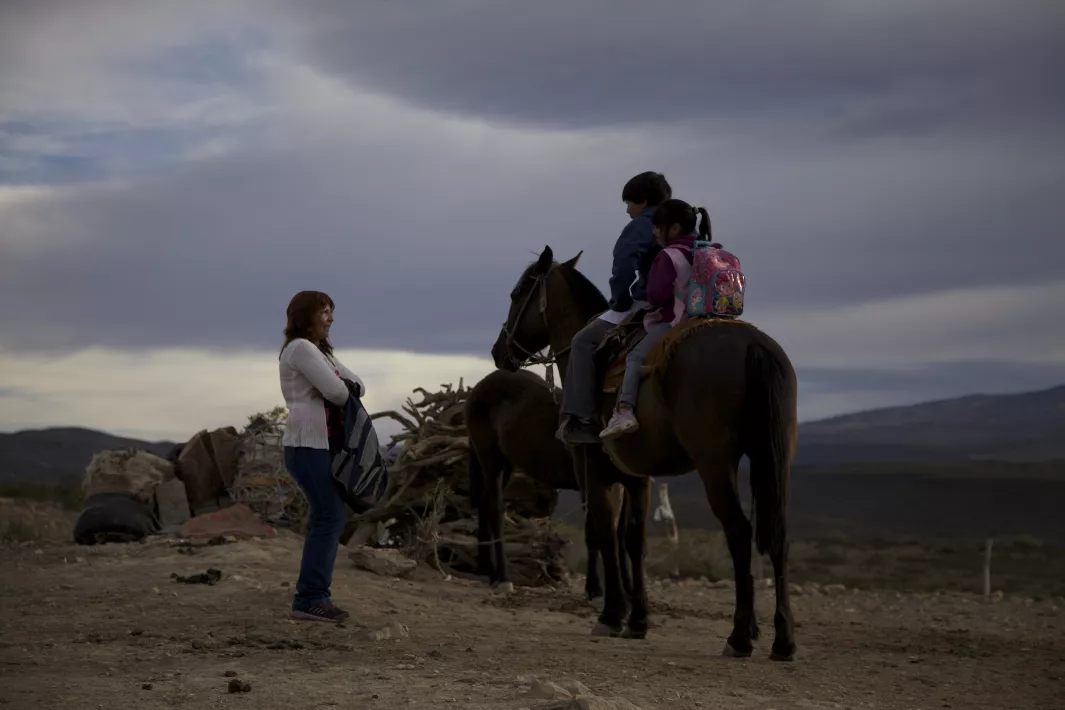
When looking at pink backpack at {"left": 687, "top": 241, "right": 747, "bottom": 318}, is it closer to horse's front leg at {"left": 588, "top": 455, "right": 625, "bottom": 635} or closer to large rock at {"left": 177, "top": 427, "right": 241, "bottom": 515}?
horse's front leg at {"left": 588, "top": 455, "right": 625, "bottom": 635}

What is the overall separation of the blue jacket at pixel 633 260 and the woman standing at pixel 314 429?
2200 mm

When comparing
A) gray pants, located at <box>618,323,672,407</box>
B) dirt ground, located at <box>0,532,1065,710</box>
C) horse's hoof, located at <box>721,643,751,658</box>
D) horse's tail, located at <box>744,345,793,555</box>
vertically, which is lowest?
dirt ground, located at <box>0,532,1065,710</box>

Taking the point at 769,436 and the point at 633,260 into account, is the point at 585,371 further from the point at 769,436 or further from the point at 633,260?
the point at 769,436

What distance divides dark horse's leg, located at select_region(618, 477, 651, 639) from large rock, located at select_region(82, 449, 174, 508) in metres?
8.66

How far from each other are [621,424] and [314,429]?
235 centimetres

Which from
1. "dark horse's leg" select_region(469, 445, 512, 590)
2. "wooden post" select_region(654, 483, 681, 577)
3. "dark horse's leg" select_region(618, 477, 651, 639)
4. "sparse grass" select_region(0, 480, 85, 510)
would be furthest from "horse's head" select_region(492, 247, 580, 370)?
"sparse grass" select_region(0, 480, 85, 510)

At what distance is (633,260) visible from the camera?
9.17 meters

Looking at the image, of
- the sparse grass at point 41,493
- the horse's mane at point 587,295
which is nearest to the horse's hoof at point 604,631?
the horse's mane at point 587,295

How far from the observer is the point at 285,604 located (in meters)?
10.3

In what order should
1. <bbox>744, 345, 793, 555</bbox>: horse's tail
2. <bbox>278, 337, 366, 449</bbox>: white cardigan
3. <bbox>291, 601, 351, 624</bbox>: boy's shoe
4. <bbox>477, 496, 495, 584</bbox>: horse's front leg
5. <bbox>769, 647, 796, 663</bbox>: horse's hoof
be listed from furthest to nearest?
<bbox>477, 496, 495, 584</bbox>: horse's front leg
<bbox>291, 601, 351, 624</bbox>: boy's shoe
<bbox>278, 337, 366, 449</bbox>: white cardigan
<bbox>769, 647, 796, 663</bbox>: horse's hoof
<bbox>744, 345, 793, 555</bbox>: horse's tail

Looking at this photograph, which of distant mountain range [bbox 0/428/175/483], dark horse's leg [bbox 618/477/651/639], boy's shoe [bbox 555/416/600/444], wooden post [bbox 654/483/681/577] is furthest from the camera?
distant mountain range [bbox 0/428/175/483]

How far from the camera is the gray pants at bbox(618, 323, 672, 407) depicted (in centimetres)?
882

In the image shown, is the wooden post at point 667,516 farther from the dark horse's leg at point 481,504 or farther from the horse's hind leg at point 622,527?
the horse's hind leg at point 622,527

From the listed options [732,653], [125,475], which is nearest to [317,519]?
[732,653]
